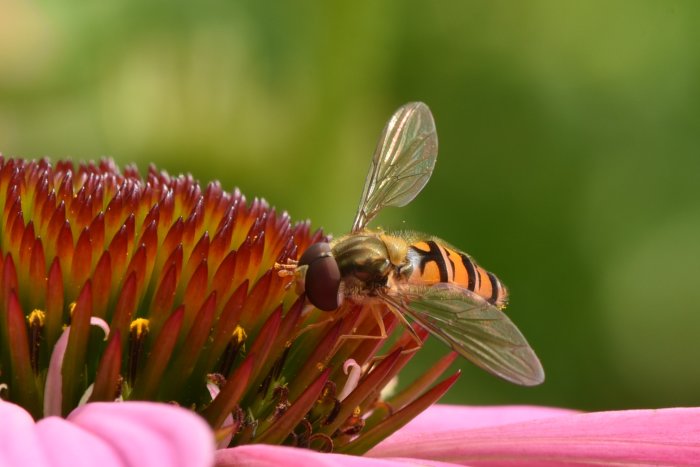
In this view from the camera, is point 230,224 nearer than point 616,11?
Yes

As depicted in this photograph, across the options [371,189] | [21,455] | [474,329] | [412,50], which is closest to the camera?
[21,455]

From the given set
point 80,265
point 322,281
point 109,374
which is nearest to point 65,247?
point 80,265

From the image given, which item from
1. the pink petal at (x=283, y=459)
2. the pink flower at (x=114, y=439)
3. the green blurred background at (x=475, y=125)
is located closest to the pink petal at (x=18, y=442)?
the pink flower at (x=114, y=439)

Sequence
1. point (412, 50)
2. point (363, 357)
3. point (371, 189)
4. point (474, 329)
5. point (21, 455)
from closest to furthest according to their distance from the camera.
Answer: point (21, 455)
point (474, 329)
point (363, 357)
point (371, 189)
point (412, 50)

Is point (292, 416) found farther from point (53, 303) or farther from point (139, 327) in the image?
point (53, 303)

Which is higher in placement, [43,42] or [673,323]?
[43,42]

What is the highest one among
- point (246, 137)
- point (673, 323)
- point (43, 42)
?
point (43, 42)

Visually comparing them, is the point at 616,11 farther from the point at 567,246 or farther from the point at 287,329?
the point at 287,329

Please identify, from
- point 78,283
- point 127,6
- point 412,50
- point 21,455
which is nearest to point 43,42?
point 127,6
